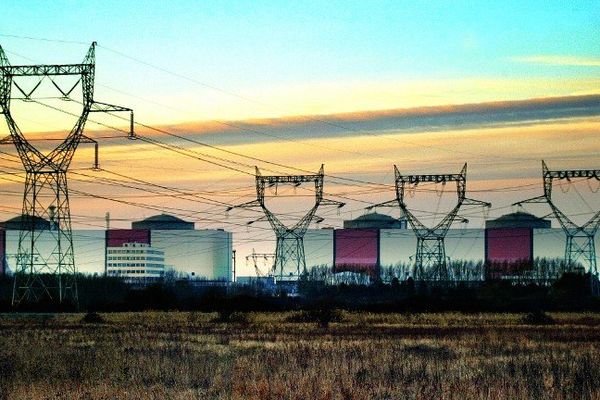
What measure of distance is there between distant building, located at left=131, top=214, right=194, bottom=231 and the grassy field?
114721 mm

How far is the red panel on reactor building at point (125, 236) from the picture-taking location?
16175 centimetres

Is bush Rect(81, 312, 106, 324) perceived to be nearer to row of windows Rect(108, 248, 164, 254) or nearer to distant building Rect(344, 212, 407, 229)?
distant building Rect(344, 212, 407, 229)

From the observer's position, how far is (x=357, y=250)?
150 metres

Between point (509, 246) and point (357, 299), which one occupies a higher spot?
point (509, 246)

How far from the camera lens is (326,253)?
15200 centimetres

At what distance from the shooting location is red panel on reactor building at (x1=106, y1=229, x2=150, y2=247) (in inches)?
6368

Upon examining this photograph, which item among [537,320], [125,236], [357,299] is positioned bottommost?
[537,320]

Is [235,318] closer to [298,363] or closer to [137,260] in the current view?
[298,363]

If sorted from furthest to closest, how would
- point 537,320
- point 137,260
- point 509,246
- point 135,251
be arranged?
point 135,251 → point 137,260 → point 509,246 → point 537,320

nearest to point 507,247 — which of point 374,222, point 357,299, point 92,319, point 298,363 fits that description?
point 374,222

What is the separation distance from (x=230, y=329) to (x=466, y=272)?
317ft

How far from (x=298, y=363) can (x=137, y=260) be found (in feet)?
452

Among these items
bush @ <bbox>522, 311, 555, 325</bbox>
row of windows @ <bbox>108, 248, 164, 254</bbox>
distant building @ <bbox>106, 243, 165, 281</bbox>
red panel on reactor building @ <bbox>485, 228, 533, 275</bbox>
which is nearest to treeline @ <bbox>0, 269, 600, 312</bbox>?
bush @ <bbox>522, 311, 555, 325</bbox>

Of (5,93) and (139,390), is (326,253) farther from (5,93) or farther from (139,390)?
(139,390)
